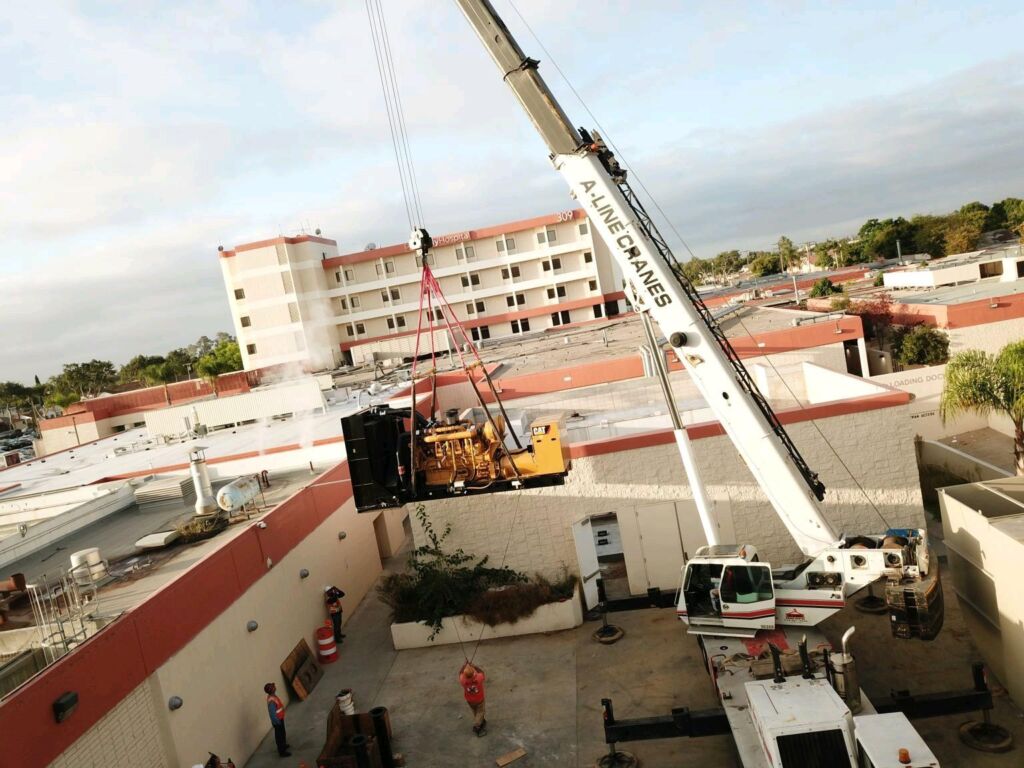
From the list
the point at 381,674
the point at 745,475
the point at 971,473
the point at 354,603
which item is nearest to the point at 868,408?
the point at 745,475

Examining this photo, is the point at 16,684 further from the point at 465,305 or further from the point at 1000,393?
the point at 465,305

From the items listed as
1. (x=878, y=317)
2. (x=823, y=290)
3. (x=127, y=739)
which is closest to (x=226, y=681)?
(x=127, y=739)

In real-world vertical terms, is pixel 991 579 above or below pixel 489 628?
above

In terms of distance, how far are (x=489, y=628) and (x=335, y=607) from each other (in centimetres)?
403

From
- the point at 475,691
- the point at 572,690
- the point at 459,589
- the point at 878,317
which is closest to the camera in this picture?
the point at 475,691

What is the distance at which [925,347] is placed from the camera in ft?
95.3

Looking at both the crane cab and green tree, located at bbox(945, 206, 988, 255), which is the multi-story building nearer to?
green tree, located at bbox(945, 206, 988, 255)

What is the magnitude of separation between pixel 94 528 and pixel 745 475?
55.9 feet

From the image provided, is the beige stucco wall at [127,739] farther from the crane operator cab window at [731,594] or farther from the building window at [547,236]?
the building window at [547,236]

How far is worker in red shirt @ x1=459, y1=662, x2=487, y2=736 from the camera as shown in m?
11.7

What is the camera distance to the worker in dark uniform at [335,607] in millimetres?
16672

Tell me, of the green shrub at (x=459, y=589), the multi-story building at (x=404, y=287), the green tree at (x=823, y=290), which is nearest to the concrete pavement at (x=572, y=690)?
the green shrub at (x=459, y=589)

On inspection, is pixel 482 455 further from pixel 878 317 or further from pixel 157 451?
pixel 878 317

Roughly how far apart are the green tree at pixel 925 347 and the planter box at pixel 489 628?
21.6 m
